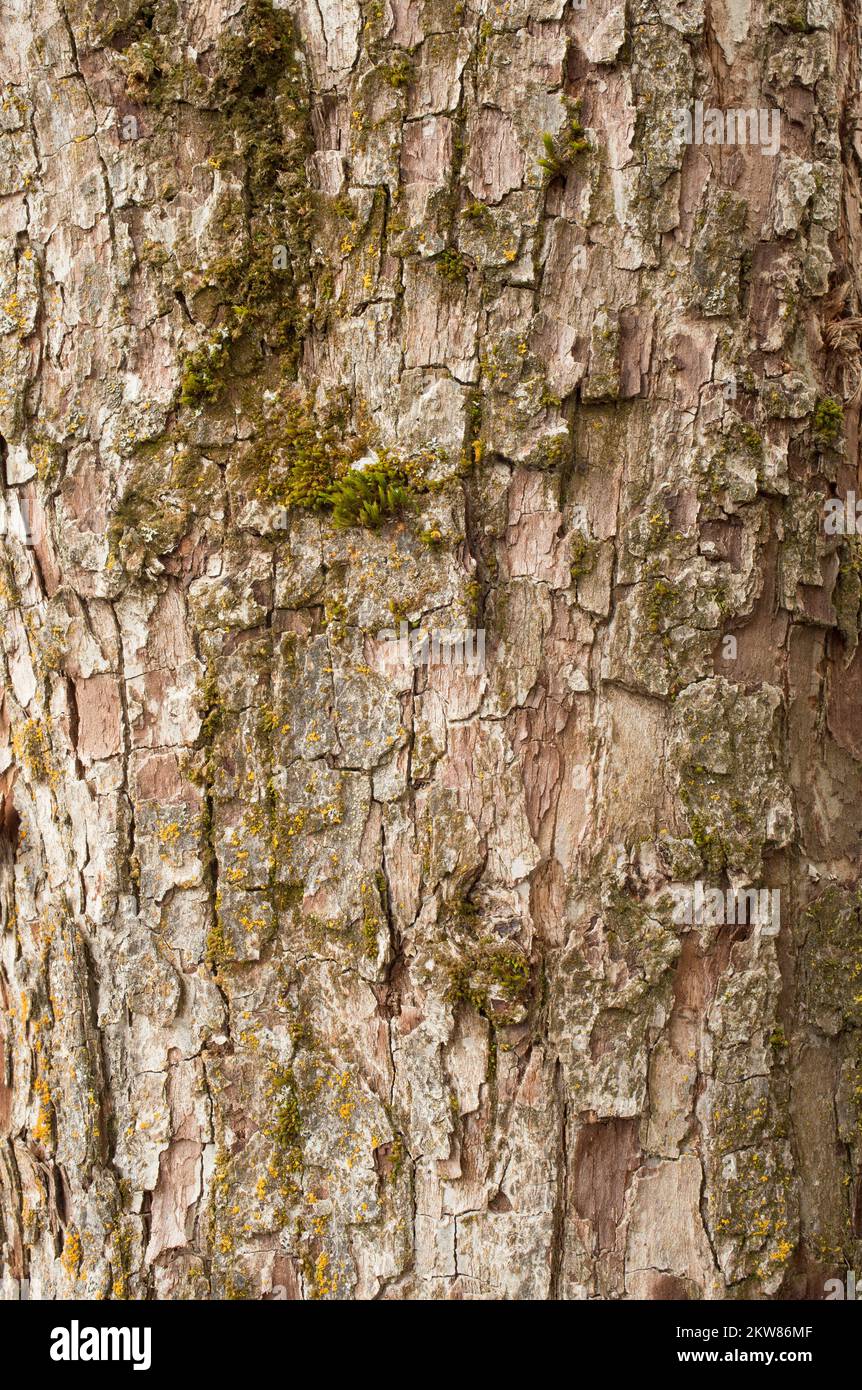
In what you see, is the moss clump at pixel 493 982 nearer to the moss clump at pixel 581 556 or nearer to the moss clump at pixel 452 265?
the moss clump at pixel 581 556

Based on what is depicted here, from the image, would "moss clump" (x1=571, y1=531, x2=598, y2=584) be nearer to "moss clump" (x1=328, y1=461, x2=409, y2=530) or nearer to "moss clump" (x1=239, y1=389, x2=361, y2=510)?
"moss clump" (x1=328, y1=461, x2=409, y2=530)

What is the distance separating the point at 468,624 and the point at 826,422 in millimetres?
938

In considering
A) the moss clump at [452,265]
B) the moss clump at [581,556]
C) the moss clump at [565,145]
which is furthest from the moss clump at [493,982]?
the moss clump at [565,145]

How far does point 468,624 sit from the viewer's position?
2.27 metres

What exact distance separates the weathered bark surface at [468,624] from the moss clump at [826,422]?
0.02 metres

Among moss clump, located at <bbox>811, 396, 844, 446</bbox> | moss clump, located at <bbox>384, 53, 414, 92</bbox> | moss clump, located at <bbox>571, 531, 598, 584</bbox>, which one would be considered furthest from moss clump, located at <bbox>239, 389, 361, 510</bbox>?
moss clump, located at <bbox>811, 396, 844, 446</bbox>

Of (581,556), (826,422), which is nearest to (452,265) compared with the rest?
(581,556)

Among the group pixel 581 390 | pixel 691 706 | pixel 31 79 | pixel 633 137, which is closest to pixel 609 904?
pixel 691 706

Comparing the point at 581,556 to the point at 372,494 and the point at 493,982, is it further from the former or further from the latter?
the point at 493,982

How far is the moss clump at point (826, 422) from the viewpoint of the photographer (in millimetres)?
2375

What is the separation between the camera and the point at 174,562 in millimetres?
2430

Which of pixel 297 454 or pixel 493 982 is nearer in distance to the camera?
pixel 493 982

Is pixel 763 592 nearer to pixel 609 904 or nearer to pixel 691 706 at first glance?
pixel 691 706

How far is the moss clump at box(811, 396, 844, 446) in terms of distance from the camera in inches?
93.5
